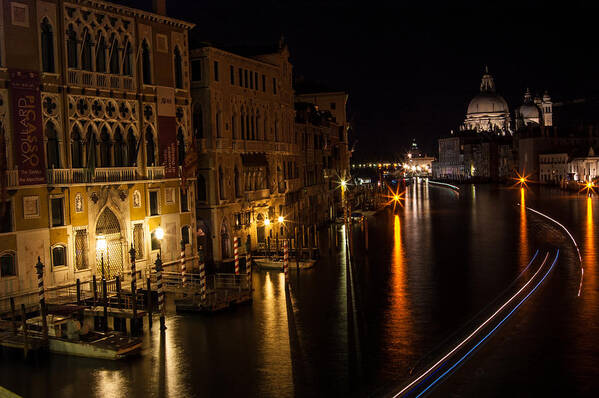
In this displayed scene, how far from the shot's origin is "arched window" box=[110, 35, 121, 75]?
2706 centimetres

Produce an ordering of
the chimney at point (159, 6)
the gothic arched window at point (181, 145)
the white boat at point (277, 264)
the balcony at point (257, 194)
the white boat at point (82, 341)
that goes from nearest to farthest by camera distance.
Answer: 1. the white boat at point (82, 341)
2. the chimney at point (159, 6)
3. the gothic arched window at point (181, 145)
4. the white boat at point (277, 264)
5. the balcony at point (257, 194)

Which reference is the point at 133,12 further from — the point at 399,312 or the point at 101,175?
the point at 399,312

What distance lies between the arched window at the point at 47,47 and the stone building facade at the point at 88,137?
4 centimetres

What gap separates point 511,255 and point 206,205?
16.3 metres

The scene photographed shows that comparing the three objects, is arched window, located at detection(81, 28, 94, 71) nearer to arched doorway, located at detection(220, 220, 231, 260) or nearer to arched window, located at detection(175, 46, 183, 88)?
arched window, located at detection(175, 46, 183, 88)

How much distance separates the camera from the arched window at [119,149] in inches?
1074

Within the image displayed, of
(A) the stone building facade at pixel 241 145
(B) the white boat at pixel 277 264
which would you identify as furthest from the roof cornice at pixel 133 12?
(B) the white boat at pixel 277 264

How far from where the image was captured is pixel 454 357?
710 inches

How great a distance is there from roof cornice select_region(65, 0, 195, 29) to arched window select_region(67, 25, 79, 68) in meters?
1.09

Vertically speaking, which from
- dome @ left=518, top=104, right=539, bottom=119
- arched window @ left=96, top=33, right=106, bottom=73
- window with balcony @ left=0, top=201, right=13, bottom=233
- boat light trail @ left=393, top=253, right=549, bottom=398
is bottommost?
boat light trail @ left=393, top=253, right=549, bottom=398

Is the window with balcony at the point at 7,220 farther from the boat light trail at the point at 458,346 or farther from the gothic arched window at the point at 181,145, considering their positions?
the boat light trail at the point at 458,346

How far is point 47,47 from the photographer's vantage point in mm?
24594

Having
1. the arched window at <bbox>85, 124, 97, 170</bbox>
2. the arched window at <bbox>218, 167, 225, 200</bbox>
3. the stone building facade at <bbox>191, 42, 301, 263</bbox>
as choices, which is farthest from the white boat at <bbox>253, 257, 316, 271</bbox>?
the arched window at <bbox>85, 124, 97, 170</bbox>

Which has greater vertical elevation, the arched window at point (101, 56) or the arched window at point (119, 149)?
the arched window at point (101, 56)
